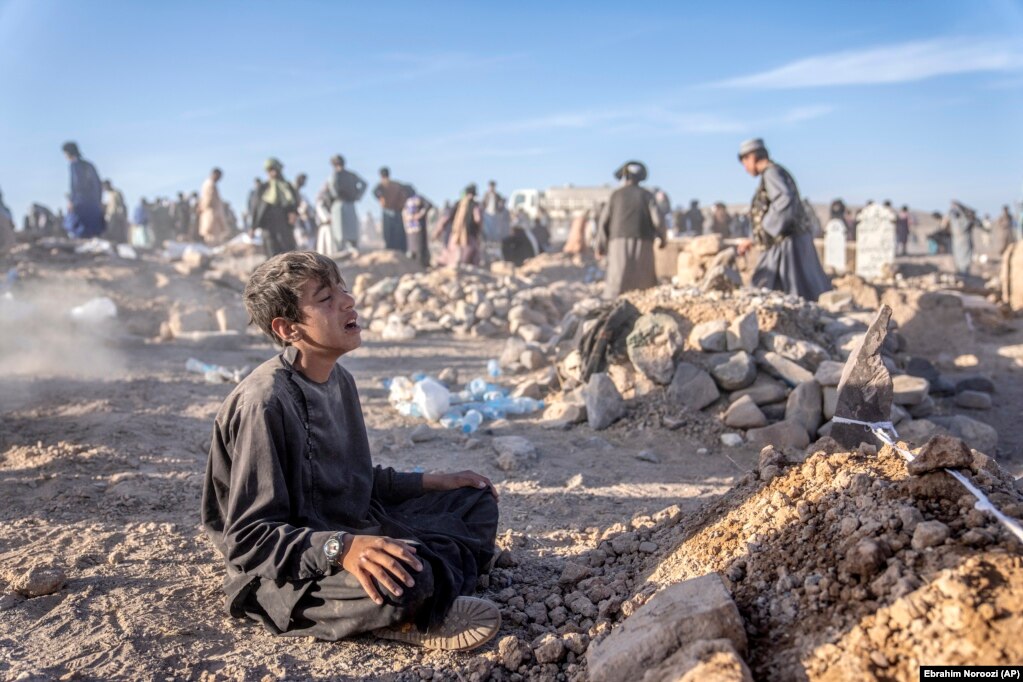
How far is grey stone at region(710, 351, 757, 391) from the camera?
5.68 metres

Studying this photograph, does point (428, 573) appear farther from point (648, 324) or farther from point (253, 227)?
point (253, 227)

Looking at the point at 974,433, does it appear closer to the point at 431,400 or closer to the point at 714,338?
the point at 714,338

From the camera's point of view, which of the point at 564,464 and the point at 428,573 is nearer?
the point at 428,573

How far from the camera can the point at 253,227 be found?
11.5 m

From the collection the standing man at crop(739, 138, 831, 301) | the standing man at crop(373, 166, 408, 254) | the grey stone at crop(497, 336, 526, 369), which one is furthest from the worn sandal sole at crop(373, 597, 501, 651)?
the standing man at crop(373, 166, 408, 254)

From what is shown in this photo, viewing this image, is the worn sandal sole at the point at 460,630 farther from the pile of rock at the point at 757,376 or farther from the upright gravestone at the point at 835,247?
the upright gravestone at the point at 835,247

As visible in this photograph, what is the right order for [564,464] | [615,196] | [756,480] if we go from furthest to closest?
1. [615,196]
2. [564,464]
3. [756,480]

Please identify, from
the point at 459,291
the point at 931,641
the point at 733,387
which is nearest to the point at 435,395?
the point at 733,387

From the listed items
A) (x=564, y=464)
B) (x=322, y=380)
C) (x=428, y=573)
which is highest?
(x=322, y=380)

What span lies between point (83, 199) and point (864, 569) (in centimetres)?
1303

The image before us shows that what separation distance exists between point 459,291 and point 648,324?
20.5ft

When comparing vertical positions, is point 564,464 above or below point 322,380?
below

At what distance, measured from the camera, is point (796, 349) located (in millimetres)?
5801

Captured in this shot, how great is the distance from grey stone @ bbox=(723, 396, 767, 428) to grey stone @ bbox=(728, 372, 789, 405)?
134 mm
